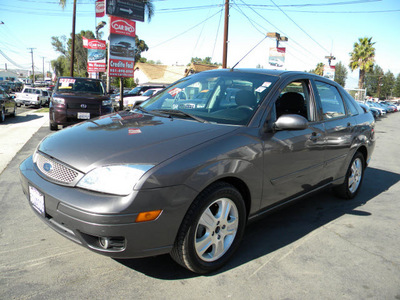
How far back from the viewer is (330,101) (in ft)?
13.4

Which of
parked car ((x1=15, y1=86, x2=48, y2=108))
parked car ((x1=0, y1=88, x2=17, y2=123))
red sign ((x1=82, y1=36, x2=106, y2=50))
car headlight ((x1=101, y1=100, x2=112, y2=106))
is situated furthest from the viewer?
parked car ((x1=15, y1=86, x2=48, y2=108))

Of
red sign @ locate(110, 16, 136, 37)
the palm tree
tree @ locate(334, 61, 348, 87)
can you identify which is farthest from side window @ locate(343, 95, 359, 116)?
tree @ locate(334, 61, 348, 87)

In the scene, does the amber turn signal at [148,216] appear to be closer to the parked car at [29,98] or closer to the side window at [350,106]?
the side window at [350,106]

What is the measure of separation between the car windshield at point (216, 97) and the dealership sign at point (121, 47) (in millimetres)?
9125

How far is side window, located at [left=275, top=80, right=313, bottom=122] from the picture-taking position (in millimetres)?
3627

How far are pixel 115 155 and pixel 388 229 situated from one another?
10.5 feet

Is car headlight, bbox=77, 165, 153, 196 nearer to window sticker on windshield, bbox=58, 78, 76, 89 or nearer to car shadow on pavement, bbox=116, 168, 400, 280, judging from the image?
car shadow on pavement, bbox=116, 168, 400, 280

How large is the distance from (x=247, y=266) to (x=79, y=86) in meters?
8.96

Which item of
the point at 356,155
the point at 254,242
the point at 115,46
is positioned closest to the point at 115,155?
the point at 254,242

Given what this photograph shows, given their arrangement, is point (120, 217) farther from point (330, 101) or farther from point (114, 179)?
point (330, 101)

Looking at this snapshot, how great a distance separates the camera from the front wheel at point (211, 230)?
93.5 inches

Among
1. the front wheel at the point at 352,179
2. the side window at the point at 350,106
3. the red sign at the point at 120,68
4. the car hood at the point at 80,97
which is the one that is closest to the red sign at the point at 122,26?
the red sign at the point at 120,68

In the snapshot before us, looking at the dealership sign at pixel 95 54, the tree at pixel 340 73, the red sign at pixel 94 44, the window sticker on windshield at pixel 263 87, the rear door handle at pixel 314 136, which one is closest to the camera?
the window sticker on windshield at pixel 263 87

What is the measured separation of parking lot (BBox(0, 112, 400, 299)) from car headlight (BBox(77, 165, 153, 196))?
0.79 meters
